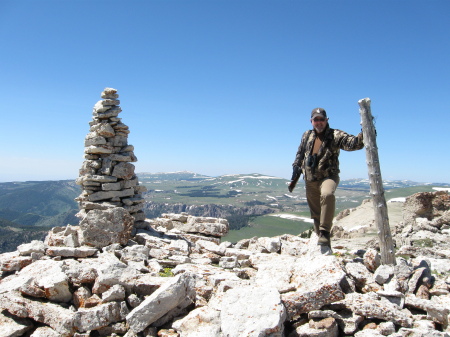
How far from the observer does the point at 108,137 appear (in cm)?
1575

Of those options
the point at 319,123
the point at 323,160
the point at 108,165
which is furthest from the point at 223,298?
the point at 108,165

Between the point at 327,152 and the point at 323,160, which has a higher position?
the point at 327,152

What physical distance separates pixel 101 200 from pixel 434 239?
1541 cm

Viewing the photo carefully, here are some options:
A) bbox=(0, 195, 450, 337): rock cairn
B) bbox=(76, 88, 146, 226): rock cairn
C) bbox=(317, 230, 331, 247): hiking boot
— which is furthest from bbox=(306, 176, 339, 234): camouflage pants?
bbox=(76, 88, 146, 226): rock cairn

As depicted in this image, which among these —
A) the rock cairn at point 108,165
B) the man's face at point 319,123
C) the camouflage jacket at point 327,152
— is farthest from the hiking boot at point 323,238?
the rock cairn at point 108,165

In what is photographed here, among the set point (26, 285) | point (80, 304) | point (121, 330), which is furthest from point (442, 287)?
point (26, 285)

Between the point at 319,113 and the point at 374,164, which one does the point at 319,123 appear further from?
the point at 374,164

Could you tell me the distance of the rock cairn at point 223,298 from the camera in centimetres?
644

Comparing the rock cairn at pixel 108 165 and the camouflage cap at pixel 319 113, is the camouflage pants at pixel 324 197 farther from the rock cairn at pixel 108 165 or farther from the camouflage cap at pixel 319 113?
the rock cairn at pixel 108 165

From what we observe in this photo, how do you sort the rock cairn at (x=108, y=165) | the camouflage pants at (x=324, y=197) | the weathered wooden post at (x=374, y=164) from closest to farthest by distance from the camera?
the weathered wooden post at (x=374, y=164) → the camouflage pants at (x=324, y=197) → the rock cairn at (x=108, y=165)

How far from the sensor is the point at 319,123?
33.8 feet

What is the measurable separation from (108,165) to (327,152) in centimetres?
1009

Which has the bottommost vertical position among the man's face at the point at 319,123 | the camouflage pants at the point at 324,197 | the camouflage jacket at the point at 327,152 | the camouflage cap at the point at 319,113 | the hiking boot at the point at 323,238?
the hiking boot at the point at 323,238

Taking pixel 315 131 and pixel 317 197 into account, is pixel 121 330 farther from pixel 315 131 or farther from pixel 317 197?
pixel 315 131
